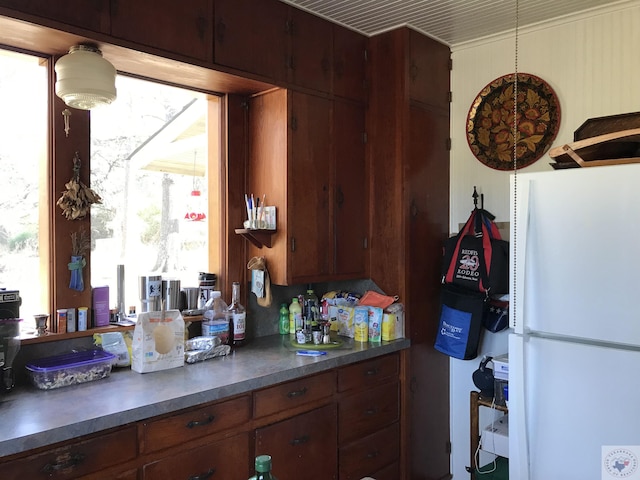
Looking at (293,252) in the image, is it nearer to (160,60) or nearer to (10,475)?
(160,60)

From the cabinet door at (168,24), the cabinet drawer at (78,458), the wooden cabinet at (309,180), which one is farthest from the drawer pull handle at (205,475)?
the cabinet door at (168,24)

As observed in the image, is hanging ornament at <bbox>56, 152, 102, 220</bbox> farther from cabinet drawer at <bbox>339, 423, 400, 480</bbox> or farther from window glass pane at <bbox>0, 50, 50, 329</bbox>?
cabinet drawer at <bbox>339, 423, 400, 480</bbox>

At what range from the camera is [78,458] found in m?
1.59

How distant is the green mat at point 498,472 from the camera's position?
267 cm

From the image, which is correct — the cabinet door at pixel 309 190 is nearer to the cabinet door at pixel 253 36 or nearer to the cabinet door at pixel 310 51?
the cabinet door at pixel 310 51

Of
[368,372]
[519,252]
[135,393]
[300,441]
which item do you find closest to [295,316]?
[368,372]

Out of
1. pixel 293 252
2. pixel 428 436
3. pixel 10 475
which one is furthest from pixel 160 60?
pixel 428 436

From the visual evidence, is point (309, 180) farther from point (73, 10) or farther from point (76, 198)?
point (73, 10)

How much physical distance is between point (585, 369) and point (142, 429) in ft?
5.19

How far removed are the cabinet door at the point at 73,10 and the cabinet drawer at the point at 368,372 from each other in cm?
174

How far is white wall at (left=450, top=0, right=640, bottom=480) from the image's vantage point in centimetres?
252

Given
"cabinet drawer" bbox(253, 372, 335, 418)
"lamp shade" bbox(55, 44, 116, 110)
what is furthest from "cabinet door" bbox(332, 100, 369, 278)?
"lamp shade" bbox(55, 44, 116, 110)

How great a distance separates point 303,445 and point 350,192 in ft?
4.31

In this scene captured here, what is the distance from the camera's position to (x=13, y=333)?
1847 millimetres
